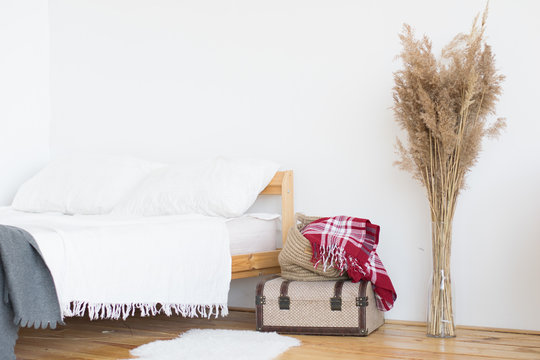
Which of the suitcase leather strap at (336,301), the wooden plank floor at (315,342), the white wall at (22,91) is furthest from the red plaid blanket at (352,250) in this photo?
the white wall at (22,91)

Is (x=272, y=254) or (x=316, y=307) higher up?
(x=272, y=254)

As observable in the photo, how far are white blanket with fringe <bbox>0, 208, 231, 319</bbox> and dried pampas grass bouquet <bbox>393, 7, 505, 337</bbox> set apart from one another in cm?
88

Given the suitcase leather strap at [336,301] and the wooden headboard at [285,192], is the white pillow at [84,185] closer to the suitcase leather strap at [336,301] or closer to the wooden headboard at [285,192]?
the wooden headboard at [285,192]

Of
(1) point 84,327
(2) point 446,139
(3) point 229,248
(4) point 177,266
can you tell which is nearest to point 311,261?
(3) point 229,248

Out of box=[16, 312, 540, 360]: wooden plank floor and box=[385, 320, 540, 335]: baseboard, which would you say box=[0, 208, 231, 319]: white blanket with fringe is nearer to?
box=[16, 312, 540, 360]: wooden plank floor

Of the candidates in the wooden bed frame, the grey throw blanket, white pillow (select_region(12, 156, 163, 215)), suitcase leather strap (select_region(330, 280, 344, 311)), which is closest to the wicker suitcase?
suitcase leather strap (select_region(330, 280, 344, 311))

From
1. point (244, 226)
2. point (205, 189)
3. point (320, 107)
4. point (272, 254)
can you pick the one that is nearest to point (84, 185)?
point (205, 189)

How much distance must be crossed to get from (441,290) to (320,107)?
43.7 inches

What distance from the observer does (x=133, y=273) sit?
8.31 feet

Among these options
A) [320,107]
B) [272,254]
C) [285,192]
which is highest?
[320,107]

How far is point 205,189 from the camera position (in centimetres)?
318

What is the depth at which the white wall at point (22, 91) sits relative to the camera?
4.15 m

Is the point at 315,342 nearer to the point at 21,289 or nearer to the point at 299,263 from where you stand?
the point at 299,263

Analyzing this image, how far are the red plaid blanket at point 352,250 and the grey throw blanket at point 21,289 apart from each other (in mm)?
1103
